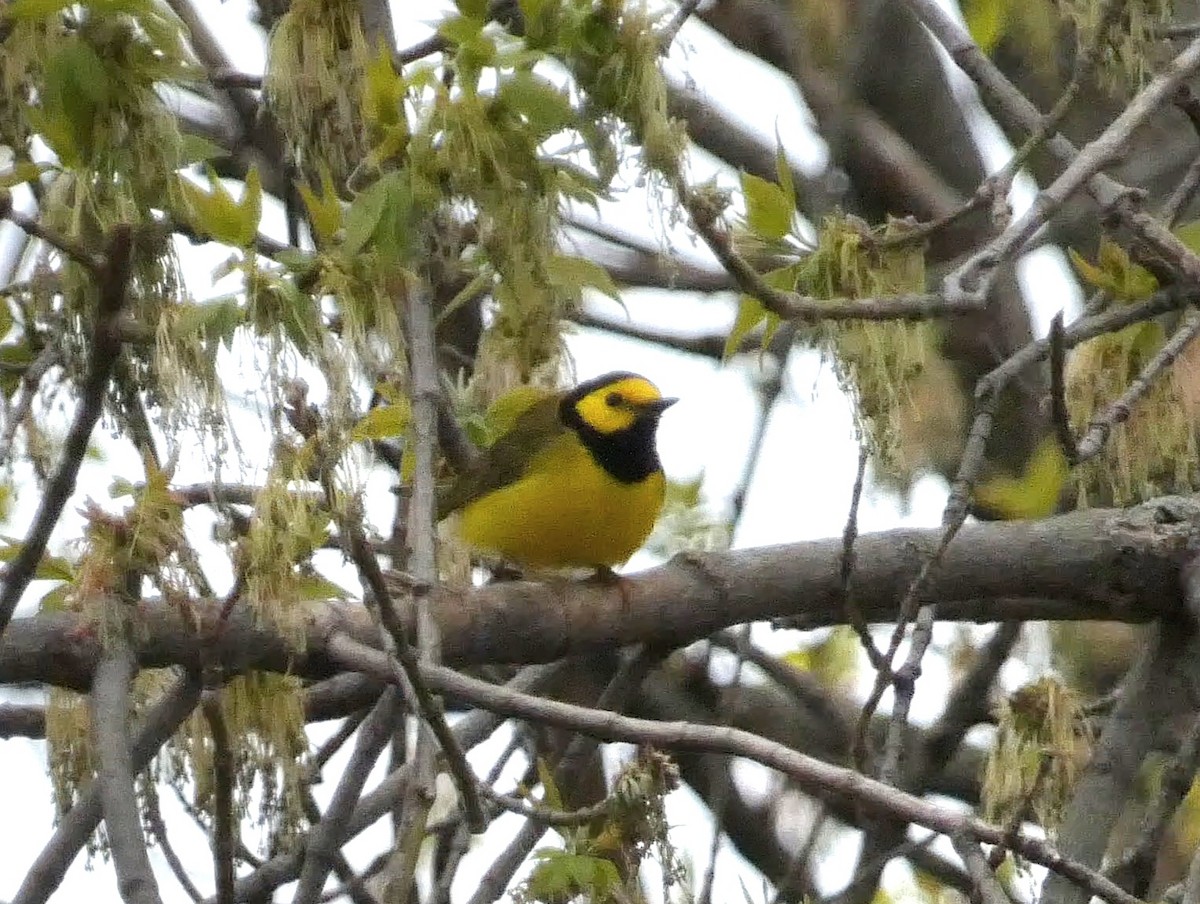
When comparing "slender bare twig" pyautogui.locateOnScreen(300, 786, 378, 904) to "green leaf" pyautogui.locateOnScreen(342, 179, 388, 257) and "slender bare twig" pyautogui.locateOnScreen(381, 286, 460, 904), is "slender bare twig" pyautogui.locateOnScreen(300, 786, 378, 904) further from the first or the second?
"green leaf" pyautogui.locateOnScreen(342, 179, 388, 257)

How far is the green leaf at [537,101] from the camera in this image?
8.47ft

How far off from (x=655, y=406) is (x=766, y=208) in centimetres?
236

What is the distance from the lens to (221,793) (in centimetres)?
220

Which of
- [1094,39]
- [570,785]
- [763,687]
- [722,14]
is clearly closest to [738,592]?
[570,785]

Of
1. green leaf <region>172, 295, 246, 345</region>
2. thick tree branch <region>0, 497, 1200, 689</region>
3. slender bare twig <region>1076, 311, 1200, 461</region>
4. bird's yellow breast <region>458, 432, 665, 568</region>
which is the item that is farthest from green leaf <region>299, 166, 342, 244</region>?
bird's yellow breast <region>458, 432, 665, 568</region>

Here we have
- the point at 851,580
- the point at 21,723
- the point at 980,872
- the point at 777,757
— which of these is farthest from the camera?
the point at 851,580

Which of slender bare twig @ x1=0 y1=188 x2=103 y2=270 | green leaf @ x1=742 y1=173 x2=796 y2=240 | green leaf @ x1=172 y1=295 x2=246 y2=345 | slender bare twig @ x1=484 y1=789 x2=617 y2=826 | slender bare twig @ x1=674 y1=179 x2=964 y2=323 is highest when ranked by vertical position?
green leaf @ x1=742 y1=173 x2=796 y2=240

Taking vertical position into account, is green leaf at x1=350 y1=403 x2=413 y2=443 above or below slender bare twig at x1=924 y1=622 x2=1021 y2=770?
below

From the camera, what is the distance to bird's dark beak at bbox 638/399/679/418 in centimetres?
518

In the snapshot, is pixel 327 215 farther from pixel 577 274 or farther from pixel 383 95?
Result: pixel 577 274

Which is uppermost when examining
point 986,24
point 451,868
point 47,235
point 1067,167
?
point 986,24

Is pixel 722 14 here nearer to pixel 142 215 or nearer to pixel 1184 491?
pixel 1184 491

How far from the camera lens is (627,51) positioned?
2.58 meters

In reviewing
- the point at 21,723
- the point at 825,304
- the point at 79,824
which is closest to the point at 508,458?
the point at 21,723
